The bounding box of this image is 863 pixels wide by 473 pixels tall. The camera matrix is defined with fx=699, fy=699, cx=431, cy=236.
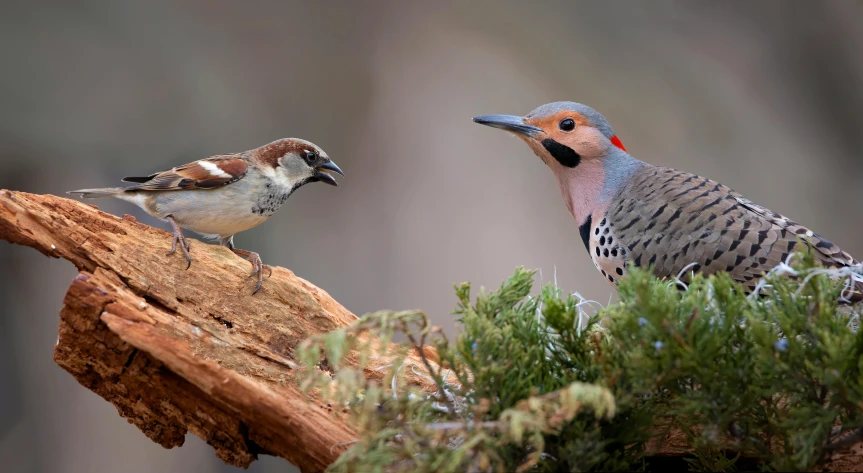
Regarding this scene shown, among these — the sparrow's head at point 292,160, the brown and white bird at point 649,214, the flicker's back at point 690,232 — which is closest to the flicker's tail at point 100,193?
the sparrow's head at point 292,160

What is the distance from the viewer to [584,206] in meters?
1.86

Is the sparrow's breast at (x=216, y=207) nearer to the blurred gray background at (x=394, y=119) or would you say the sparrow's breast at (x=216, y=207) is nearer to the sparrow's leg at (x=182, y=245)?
the sparrow's leg at (x=182, y=245)

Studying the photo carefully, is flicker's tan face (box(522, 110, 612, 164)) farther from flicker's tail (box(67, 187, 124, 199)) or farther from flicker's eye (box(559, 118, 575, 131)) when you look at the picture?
flicker's tail (box(67, 187, 124, 199))

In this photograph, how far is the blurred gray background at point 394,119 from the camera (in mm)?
3107

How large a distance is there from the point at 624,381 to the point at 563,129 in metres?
1.01

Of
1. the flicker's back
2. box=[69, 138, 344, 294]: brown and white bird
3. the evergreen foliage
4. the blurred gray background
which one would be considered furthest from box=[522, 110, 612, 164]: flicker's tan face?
the blurred gray background

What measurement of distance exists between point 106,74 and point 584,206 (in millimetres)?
2317

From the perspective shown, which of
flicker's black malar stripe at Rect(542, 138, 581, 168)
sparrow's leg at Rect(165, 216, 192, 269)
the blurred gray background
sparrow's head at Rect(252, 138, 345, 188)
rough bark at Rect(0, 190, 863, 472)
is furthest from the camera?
the blurred gray background

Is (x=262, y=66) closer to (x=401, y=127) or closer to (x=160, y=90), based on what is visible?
(x=160, y=90)

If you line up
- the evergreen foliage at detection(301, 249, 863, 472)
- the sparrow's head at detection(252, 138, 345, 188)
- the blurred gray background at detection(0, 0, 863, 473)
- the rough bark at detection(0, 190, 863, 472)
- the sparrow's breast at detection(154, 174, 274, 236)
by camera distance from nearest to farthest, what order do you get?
the evergreen foliage at detection(301, 249, 863, 472), the rough bark at detection(0, 190, 863, 472), the sparrow's breast at detection(154, 174, 274, 236), the sparrow's head at detection(252, 138, 345, 188), the blurred gray background at detection(0, 0, 863, 473)

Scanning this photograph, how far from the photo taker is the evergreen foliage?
847 millimetres

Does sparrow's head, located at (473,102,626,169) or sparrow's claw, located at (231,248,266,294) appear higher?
sparrow's head, located at (473,102,626,169)

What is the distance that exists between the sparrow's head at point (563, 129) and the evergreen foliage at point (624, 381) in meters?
0.85

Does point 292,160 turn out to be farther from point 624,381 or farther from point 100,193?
point 624,381
